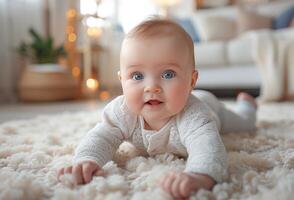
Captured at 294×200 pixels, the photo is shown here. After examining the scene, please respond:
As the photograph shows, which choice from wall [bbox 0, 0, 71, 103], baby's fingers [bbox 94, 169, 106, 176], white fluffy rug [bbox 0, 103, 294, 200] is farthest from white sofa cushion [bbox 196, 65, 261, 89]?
baby's fingers [bbox 94, 169, 106, 176]

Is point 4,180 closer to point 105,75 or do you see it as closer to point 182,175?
point 182,175

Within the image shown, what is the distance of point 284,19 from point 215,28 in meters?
0.55

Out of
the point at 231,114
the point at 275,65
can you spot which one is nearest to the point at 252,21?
the point at 275,65

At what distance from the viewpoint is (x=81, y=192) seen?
1.52 feet

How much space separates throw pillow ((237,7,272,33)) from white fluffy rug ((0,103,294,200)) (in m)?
2.23

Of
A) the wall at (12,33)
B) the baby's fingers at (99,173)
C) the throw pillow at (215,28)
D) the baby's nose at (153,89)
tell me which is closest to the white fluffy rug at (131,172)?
the baby's fingers at (99,173)

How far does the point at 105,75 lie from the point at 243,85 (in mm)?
1492

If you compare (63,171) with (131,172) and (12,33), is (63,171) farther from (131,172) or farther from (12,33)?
(12,33)

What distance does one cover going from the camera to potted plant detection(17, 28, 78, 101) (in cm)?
249

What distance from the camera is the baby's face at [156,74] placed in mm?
572

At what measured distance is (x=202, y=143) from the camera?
56 centimetres

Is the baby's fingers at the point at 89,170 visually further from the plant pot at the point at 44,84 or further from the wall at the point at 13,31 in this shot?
the wall at the point at 13,31

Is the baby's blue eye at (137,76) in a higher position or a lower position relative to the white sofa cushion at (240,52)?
higher

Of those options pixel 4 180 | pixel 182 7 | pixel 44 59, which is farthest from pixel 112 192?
pixel 182 7
